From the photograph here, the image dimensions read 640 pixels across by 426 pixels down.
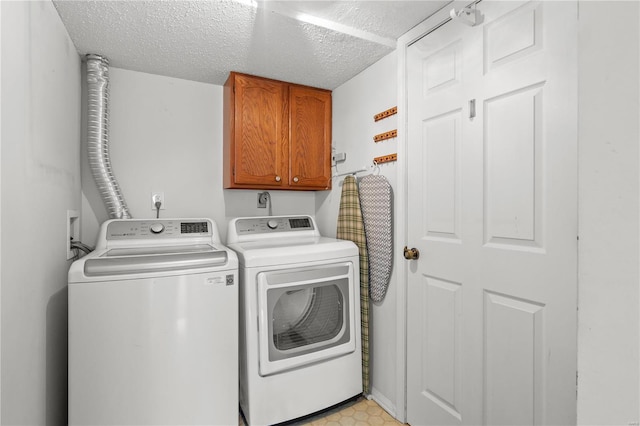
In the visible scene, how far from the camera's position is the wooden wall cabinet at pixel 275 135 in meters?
2.18

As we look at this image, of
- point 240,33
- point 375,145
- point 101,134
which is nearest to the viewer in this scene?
point 240,33

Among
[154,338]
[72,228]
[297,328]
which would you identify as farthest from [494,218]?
[72,228]

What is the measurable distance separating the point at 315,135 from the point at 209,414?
6.30 ft

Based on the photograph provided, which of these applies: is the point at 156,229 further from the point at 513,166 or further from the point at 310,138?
the point at 513,166

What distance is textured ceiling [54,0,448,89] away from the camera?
1.50 meters

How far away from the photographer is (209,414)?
1592 millimetres

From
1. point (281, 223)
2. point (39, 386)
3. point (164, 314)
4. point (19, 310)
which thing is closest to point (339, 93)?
point (281, 223)

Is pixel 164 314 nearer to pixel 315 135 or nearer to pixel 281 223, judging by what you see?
pixel 281 223

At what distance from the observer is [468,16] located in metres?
1.38

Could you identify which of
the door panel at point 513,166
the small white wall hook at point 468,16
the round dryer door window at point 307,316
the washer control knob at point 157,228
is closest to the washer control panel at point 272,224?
the washer control knob at point 157,228

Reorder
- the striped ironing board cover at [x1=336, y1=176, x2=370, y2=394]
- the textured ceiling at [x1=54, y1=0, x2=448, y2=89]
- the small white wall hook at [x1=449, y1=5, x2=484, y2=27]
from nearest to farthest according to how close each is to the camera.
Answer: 1. the small white wall hook at [x1=449, y1=5, x2=484, y2=27]
2. the textured ceiling at [x1=54, y1=0, x2=448, y2=89]
3. the striped ironing board cover at [x1=336, y1=176, x2=370, y2=394]

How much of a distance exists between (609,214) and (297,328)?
5.64ft

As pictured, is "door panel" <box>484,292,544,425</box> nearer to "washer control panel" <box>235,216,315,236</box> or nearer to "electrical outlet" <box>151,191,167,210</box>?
"washer control panel" <box>235,216,315,236</box>

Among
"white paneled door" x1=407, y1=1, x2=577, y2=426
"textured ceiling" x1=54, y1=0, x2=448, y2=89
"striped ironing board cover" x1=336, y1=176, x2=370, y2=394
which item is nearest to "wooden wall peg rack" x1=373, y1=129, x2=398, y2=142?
"white paneled door" x1=407, y1=1, x2=577, y2=426
